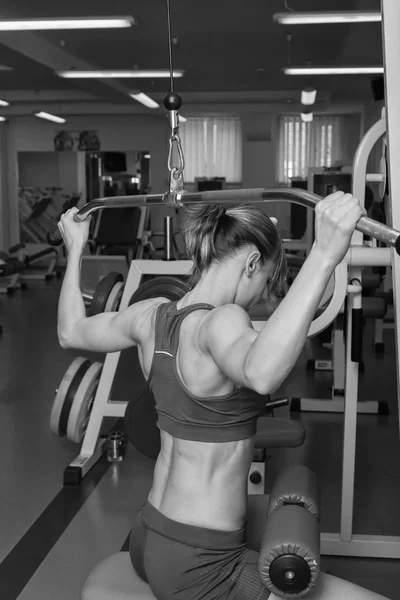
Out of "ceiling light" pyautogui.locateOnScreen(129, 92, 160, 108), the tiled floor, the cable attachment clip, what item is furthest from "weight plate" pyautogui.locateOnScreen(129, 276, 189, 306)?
"ceiling light" pyautogui.locateOnScreen(129, 92, 160, 108)

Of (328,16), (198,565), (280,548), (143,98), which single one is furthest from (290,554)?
(143,98)

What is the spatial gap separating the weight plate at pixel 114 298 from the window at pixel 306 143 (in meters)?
8.47

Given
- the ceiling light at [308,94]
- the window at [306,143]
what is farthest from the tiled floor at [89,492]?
the window at [306,143]

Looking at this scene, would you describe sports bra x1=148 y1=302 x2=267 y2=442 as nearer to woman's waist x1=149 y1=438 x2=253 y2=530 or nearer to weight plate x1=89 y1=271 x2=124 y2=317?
woman's waist x1=149 y1=438 x2=253 y2=530

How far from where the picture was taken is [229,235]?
106 cm

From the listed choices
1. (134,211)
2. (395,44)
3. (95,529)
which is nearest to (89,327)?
(395,44)

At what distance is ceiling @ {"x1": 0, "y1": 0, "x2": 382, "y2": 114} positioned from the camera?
19.0ft

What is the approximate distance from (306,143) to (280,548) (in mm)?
10463

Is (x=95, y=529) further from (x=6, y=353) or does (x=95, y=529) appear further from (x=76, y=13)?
(x=76, y=13)

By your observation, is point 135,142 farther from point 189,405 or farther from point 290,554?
point 290,554

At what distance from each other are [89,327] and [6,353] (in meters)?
A: 3.71

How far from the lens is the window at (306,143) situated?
1088 cm

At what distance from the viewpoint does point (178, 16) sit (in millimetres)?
6004

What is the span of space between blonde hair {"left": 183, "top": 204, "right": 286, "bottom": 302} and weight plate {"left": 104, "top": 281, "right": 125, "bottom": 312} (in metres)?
1.59
